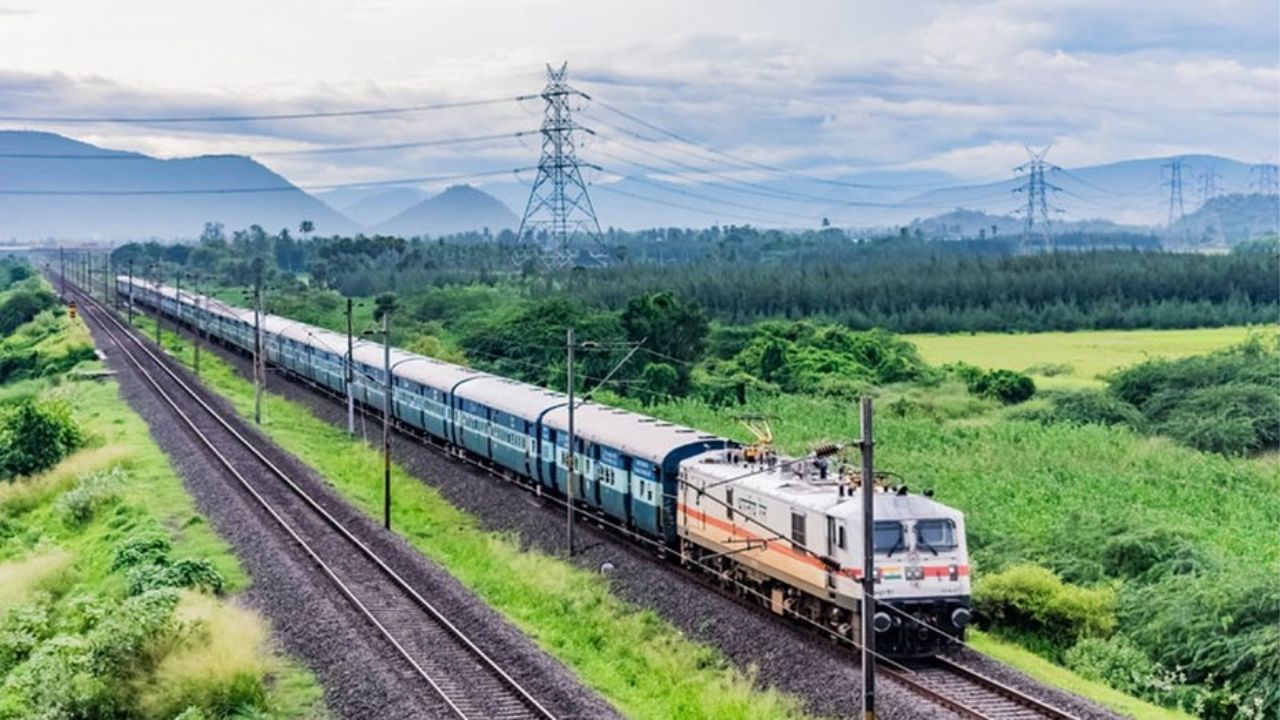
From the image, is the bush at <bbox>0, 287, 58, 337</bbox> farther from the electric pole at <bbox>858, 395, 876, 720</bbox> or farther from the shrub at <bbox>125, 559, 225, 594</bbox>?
the electric pole at <bbox>858, 395, 876, 720</bbox>

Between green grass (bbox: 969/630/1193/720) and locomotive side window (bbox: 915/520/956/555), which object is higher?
locomotive side window (bbox: 915/520/956/555)

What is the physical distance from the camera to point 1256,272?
13275 cm

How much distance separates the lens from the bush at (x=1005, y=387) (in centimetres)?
7750

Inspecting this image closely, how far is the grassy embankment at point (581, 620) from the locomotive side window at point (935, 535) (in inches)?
159

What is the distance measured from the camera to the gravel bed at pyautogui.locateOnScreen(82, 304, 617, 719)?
83.4ft

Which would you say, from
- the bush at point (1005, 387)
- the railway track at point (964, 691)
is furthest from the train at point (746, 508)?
the bush at point (1005, 387)

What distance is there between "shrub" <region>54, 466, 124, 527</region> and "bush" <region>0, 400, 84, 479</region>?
9.85 metres

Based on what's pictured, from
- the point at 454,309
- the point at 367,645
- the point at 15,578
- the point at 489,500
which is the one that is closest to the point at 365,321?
the point at 454,309

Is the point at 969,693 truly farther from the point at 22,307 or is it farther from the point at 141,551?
the point at 22,307

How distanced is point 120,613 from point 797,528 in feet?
43.5

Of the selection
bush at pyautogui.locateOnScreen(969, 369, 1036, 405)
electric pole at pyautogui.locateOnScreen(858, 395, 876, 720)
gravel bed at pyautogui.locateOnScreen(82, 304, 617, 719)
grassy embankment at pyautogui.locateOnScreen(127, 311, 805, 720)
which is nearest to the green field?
bush at pyautogui.locateOnScreen(969, 369, 1036, 405)

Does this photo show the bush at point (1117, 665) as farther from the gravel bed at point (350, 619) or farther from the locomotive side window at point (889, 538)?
the gravel bed at point (350, 619)

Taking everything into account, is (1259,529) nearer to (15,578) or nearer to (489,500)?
(489,500)

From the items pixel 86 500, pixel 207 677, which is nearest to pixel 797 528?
pixel 207 677
